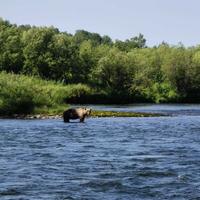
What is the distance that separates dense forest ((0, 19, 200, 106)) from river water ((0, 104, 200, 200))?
248ft

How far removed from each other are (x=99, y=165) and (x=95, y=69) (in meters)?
105

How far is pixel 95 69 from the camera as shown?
5153 inches

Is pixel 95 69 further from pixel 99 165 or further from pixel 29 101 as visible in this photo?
pixel 99 165

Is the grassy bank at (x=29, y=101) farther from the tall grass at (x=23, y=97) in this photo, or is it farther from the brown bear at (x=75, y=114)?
the brown bear at (x=75, y=114)

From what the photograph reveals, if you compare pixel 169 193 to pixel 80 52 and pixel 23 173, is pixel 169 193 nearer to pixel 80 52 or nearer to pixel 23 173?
pixel 23 173

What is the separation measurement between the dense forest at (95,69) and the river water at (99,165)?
75444 mm

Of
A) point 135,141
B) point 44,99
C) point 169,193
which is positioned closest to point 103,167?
point 169,193

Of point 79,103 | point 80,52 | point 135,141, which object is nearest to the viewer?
point 135,141

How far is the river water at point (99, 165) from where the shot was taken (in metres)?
20.2

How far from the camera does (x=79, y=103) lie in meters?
111

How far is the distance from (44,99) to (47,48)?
178 feet

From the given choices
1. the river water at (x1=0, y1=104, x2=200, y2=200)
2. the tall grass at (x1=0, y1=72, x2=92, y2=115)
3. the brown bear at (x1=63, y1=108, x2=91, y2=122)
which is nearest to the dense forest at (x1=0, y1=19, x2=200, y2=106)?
the tall grass at (x1=0, y1=72, x2=92, y2=115)

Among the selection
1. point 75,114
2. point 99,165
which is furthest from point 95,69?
point 99,165

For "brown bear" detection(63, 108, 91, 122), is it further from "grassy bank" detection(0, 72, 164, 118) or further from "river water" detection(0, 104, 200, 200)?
"river water" detection(0, 104, 200, 200)
